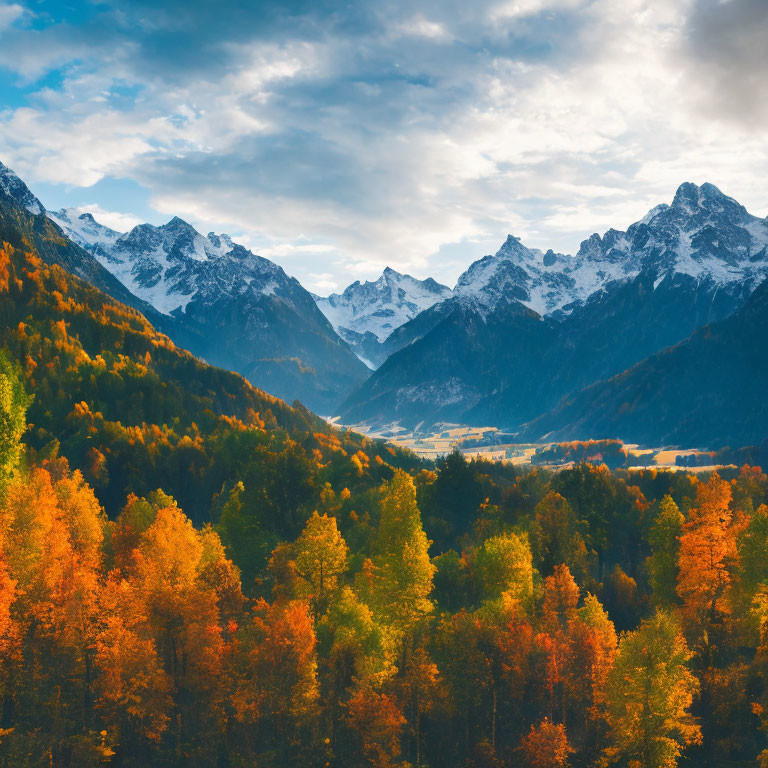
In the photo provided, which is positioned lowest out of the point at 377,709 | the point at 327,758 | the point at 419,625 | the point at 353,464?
the point at 327,758

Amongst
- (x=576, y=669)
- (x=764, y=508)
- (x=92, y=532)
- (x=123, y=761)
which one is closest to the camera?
(x=123, y=761)

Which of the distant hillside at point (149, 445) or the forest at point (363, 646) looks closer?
the forest at point (363, 646)

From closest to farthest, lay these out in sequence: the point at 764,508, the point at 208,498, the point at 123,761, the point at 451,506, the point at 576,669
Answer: the point at 123,761 → the point at 576,669 → the point at 764,508 → the point at 451,506 → the point at 208,498

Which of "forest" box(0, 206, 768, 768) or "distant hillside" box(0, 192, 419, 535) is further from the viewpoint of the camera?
"distant hillside" box(0, 192, 419, 535)

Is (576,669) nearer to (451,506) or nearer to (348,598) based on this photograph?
(348,598)

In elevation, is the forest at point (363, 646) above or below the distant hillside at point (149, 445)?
below

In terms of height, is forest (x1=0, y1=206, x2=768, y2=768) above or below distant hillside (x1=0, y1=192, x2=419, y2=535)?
below

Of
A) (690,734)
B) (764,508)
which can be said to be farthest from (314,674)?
(764,508)

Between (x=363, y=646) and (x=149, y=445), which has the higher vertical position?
(x=149, y=445)

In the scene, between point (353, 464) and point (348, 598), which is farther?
point (353, 464)

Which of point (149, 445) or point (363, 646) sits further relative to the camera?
point (149, 445)

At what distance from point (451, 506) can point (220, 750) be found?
69.5 meters

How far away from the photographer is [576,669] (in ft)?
211

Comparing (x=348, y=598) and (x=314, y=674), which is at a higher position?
(x=348, y=598)
